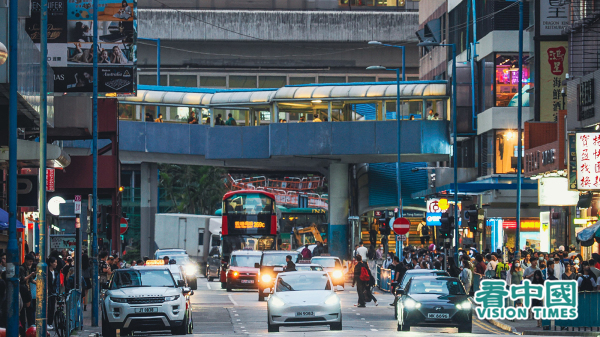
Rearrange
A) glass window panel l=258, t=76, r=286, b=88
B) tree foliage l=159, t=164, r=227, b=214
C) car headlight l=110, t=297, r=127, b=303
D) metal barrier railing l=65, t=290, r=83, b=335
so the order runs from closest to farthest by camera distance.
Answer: metal barrier railing l=65, t=290, r=83, b=335
car headlight l=110, t=297, r=127, b=303
glass window panel l=258, t=76, r=286, b=88
tree foliage l=159, t=164, r=227, b=214

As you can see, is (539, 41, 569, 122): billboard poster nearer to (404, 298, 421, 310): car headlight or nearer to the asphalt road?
the asphalt road

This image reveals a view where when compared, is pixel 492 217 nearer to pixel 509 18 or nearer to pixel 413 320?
pixel 509 18

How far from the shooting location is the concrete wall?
76.3 meters

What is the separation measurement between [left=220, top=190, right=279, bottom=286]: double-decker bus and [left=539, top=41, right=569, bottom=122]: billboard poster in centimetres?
1435

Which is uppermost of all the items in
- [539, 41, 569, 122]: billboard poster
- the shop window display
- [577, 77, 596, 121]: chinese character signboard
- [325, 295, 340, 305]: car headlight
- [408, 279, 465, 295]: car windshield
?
the shop window display

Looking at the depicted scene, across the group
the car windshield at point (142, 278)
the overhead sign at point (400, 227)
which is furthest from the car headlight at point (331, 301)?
the overhead sign at point (400, 227)

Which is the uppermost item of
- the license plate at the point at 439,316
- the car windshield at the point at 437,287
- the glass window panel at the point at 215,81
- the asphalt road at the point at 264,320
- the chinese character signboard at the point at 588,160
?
the glass window panel at the point at 215,81

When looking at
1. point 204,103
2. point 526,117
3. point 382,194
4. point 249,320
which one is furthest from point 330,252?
point 249,320

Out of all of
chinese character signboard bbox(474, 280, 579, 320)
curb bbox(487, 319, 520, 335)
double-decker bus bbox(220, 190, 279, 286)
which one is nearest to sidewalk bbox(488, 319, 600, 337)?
curb bbox(487, 319, 520, 335)

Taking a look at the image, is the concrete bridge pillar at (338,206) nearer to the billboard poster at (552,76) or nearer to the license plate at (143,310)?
the billboard poster at (552,76)

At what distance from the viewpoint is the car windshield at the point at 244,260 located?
3997 centimetres

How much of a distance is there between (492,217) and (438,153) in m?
7.95

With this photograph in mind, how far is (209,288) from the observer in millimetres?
43781

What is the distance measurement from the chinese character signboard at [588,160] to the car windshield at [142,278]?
36.1ft
